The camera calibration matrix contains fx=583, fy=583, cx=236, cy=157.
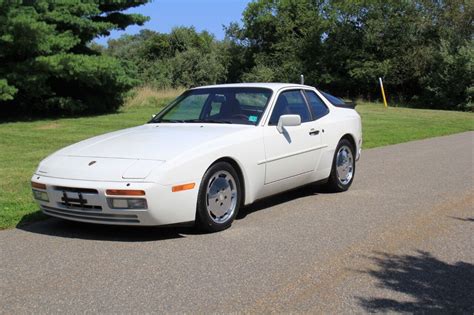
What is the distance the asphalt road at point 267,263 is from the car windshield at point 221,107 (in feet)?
3.59

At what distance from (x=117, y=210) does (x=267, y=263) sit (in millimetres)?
1424

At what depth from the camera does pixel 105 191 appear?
5.05 m

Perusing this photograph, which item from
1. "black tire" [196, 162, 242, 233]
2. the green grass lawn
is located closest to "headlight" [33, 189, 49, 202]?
the green grass lawn

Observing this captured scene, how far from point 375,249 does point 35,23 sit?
1482cm

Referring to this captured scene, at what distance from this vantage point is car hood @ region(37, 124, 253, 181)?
17.0ft

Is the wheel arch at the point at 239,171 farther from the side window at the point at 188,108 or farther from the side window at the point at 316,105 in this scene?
the side window at the point at 316,105

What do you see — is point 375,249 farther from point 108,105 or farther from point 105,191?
point 108,105

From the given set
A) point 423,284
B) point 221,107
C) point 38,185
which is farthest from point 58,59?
point 423,284

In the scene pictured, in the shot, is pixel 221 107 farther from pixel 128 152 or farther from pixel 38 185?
pixel 38 185

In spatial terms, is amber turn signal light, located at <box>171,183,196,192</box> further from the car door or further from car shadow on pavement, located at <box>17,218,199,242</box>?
the car door

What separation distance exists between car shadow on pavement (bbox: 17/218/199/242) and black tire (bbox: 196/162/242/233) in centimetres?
21

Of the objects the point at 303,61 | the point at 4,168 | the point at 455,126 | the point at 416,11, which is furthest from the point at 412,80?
the point at 4,168

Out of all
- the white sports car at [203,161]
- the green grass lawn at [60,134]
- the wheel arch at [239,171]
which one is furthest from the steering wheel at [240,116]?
the green grass lawn at [60,134]

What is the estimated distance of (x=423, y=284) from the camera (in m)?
4.20
